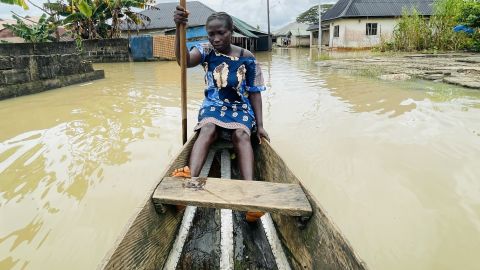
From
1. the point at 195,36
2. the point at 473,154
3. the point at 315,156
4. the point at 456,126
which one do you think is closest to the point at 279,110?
the point at 315,156

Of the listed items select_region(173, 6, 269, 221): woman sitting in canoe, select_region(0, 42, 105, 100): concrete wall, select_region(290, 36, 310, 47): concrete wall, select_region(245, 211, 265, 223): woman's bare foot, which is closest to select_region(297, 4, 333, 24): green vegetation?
select_region(290, 36, 310, 47): concrete wall

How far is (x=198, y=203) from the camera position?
1569 millimetres

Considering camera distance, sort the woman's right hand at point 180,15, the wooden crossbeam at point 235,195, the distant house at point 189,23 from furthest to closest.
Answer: the distant house at point 189,23, the woman's right hand at point 180,15, the wooden crossbeam at point 235,195

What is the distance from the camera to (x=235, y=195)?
1.62 meters

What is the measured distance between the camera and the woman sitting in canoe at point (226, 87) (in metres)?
2.33

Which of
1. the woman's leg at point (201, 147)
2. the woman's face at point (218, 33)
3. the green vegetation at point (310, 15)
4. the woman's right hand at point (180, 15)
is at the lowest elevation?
the woman's leg at point (201, 147)

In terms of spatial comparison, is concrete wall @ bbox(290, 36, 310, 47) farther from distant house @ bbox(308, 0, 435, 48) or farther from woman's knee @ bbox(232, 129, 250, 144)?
woman's knee @ bbox(232, 129, 250, 144)

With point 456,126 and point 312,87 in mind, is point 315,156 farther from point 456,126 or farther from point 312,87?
point 312,87

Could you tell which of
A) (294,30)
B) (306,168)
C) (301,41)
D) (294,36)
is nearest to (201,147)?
(306,168)

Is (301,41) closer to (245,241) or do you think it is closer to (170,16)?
(170,16)

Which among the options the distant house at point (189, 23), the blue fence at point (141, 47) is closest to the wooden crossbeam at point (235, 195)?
the blue fence at point (141, 47)

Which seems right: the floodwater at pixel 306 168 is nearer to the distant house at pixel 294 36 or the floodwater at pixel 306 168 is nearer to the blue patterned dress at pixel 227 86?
the blue patterned dress at pixel 227 86

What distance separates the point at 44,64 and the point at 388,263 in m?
7.99

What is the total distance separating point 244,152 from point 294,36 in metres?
37.6
